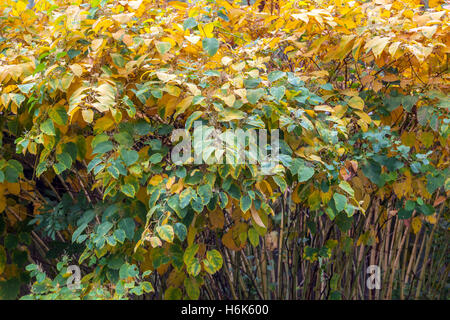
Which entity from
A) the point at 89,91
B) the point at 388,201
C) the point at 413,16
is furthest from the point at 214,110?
the point at 388,201

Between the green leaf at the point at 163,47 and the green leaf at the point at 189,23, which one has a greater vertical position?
the green leaf at the point at 189,23

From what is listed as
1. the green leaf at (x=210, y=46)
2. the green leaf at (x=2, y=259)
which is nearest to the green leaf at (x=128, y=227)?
the green leaf at (x=210, y=46)

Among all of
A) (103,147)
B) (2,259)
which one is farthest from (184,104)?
(2,259)

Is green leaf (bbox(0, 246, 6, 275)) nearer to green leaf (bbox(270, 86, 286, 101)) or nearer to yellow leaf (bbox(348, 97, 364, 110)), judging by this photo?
green leaf (bbox(270, 86, 286, 101))

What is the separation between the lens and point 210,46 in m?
1.60

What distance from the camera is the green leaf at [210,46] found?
5.25ft

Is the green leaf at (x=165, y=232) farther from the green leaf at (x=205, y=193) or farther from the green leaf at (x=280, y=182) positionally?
the green leaf at (x=280, y=182)

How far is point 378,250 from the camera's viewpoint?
245 centimetres

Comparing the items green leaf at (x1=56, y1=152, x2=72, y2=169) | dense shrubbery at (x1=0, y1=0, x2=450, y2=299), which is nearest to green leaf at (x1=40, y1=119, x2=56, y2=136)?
dense shrubbery at (x1=0, y1=0, x2=450, y2=299)

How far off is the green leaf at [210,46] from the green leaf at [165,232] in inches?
23.9

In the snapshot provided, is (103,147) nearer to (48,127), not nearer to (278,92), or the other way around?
(48,127)

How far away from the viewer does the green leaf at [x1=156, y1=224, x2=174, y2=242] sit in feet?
4.79

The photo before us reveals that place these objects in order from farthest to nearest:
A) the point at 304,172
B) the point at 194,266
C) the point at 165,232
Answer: the point at 194,266
the point at 304,172
the point at 165,232

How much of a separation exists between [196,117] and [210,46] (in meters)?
0.28
